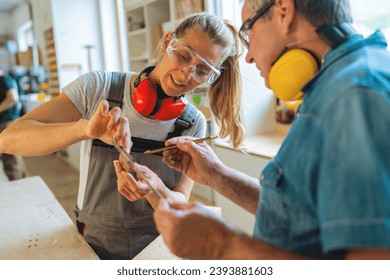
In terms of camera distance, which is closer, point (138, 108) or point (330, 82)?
point (330, 82)

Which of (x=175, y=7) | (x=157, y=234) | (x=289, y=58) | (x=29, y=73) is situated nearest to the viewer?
(x=289, y=58)

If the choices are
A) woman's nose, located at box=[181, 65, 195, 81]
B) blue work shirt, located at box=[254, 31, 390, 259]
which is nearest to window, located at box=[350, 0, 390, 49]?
woman's nose, located at box=[181, 65, 195, 81]

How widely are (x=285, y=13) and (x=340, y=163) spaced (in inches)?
12.4

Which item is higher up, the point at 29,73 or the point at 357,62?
the point at 29,73

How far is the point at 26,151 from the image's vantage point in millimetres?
1061

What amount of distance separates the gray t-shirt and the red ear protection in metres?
0.03

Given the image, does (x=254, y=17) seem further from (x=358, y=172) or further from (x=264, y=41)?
(x=358, y=172)

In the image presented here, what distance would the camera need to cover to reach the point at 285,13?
0.64 m

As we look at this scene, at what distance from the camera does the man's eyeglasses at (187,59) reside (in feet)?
3.60

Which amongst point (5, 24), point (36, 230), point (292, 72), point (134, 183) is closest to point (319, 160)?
point (292, 72)

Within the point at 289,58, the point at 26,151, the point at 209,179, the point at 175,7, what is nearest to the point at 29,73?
the point at 175,7
